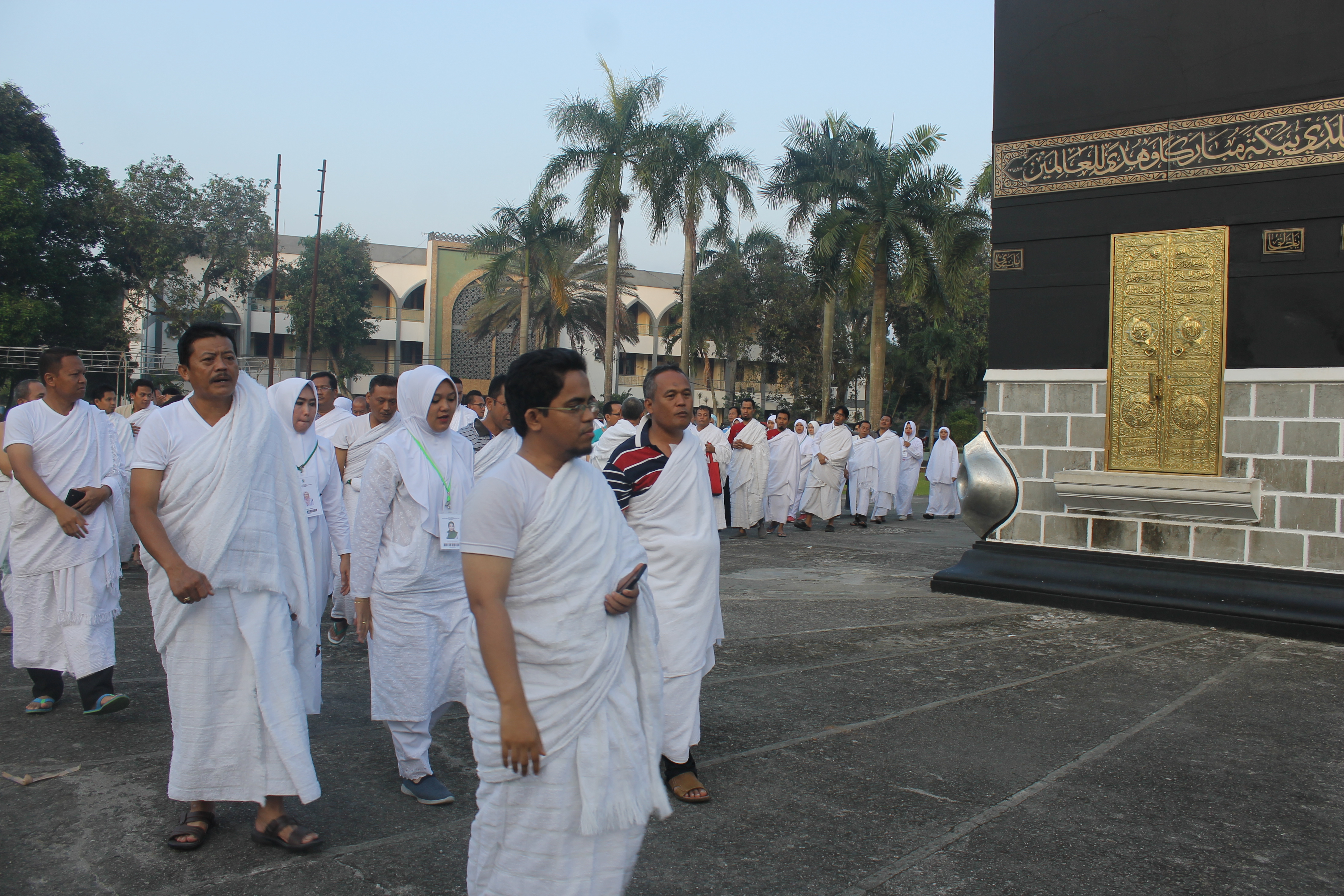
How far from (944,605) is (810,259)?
49.7ft

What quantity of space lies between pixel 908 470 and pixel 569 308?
760 inches

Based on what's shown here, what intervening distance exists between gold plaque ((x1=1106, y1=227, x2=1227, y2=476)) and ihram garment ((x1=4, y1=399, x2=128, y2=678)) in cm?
674

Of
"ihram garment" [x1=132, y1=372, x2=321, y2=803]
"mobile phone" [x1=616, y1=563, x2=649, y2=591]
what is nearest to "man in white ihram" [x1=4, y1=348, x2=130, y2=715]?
"ihram garment" [x1=132, y1=372, x2=321, y2=803]

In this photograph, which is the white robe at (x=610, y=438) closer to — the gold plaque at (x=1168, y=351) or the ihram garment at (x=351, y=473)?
the ihram garment at (x=351, y=473)

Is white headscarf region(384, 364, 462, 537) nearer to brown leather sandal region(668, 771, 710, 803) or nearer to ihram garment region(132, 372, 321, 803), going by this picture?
ihram garment region(132, 372, 321, 803)

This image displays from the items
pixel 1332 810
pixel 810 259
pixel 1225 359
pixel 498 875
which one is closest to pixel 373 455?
pixel 498 875

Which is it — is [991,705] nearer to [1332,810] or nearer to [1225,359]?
[1332,810]

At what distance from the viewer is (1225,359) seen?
273 inches

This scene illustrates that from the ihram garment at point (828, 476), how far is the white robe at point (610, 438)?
14.1 feet

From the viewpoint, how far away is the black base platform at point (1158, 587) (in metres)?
6.35

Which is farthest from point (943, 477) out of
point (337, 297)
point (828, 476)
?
point (337, 297)

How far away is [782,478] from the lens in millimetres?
→ 13016

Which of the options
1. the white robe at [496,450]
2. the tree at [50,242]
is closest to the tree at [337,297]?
the tree at [50,242]

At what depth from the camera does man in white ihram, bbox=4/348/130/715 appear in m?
4.41
